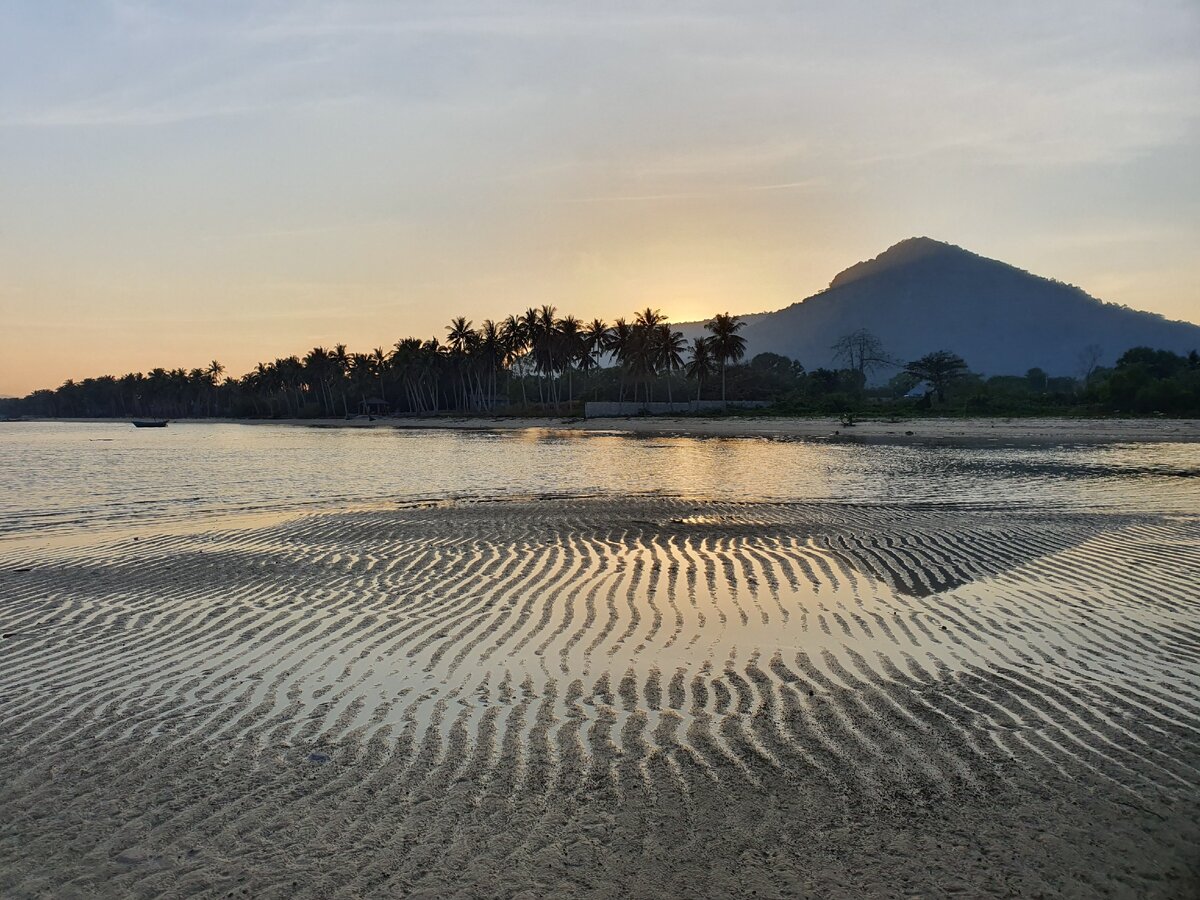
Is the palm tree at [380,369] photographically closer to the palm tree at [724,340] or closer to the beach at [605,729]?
the palm tree at [724,340]

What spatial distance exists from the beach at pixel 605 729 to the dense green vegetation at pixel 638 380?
62684 mm

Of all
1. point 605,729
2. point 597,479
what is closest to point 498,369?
point 597,479

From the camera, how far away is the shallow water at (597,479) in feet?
67.6

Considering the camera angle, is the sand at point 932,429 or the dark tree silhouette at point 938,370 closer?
the sand at point 932,429

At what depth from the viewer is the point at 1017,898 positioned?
3.68 m

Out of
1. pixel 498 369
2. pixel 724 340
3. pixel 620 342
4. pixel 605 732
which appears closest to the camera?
pixel 605 732

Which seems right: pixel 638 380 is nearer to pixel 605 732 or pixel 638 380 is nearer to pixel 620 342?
Result: pixel 620 342

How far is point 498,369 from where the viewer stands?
5020 inches

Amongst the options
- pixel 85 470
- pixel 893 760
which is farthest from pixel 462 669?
pixel 85 470

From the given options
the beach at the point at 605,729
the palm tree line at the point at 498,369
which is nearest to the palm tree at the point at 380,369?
the palm tree line at the point at 498,369

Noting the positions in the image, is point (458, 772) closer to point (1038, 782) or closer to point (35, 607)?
point (1038, 782)

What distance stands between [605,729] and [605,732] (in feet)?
→ 0.18

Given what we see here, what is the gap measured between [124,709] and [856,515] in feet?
48.7

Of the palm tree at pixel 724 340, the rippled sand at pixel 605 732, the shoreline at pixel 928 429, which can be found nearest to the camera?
the rippled sand at pixel 605 732
